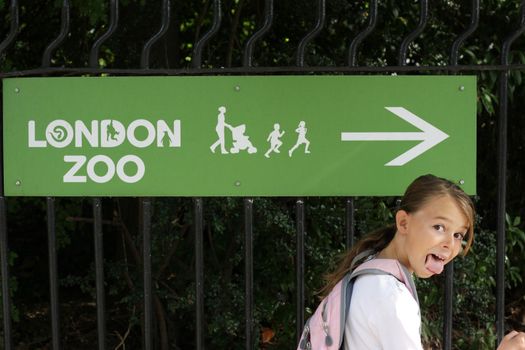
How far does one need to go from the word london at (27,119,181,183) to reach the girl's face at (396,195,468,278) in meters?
1.01

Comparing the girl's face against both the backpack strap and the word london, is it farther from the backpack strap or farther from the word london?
the word london

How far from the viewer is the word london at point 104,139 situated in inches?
114

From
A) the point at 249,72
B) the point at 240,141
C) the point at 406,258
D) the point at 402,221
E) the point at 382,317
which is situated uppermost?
the point at 249,72

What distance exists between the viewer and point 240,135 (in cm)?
287

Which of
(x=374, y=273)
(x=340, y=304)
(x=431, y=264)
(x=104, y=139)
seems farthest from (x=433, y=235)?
(x=104, y=139)

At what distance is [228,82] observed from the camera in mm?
2889

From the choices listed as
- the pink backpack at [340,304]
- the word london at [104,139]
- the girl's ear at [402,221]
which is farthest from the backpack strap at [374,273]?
the word london at [104,139]

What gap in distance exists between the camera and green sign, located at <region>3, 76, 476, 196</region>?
287 cm

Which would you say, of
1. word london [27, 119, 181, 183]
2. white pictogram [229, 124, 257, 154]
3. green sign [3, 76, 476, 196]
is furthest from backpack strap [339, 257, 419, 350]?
word london [27, 119, 181, 183]

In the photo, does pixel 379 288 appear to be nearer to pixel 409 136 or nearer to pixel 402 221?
pixel 402 221

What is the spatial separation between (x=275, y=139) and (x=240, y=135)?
0.13m

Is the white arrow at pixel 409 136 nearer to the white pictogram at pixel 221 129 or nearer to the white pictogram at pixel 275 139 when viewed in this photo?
the white pictogram at pixel 275 139

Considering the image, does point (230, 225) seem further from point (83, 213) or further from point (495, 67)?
point (495, 67)

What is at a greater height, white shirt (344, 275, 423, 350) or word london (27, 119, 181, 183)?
word london (27, 119, 181, 183)
